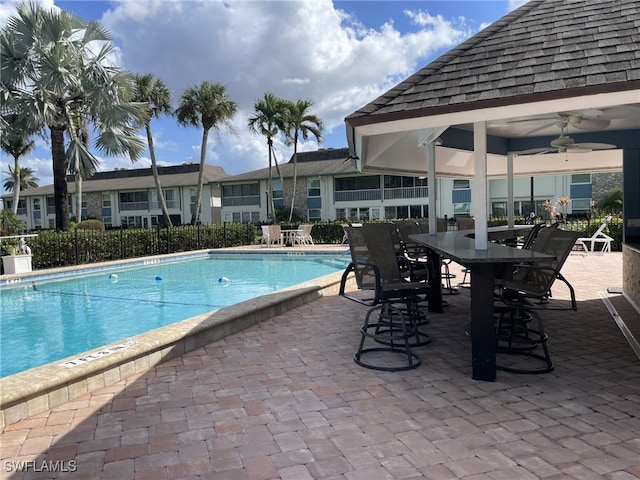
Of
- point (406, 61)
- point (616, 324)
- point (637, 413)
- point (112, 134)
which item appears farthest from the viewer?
point (112, 134)

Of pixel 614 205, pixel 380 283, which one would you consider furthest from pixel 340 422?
pixel 614 205

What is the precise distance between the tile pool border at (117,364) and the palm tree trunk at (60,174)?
34.7 feet

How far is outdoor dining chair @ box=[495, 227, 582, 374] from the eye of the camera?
155 inches

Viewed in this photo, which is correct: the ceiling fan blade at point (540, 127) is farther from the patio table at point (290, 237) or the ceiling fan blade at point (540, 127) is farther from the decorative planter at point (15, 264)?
the patio table at point (290, 237)

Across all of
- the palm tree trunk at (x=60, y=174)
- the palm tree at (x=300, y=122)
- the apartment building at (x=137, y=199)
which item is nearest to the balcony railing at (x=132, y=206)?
the apartment building at (x=137, y=199)

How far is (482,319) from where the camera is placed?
362 centimetres

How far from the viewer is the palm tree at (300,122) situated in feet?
89.9

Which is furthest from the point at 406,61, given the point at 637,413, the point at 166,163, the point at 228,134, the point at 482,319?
the point at 166,163

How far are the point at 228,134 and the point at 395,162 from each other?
17.2 meters

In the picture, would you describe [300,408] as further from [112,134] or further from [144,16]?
[112,134]

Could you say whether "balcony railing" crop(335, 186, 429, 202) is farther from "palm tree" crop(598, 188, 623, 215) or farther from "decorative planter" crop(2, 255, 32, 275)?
"decorative planter" crop(2, 255, 32, 275)

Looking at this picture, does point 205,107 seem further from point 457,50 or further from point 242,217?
point 457,50

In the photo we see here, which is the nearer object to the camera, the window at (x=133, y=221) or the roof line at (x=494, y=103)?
the roof line at (x=494, y=103)

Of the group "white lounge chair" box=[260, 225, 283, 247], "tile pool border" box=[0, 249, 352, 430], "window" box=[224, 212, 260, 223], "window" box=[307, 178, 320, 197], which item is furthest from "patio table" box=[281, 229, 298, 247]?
"window" box=[224, 212, 260, 223]
